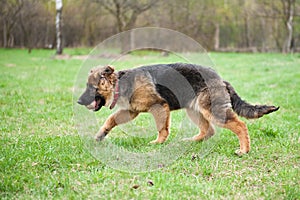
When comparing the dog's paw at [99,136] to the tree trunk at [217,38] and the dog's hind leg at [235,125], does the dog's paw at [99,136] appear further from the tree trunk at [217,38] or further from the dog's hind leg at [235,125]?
the tree trunk at [217,38]

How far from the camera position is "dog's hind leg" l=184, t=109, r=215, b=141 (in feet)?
18.0

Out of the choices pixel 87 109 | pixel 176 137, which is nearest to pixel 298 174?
pixel 176 137

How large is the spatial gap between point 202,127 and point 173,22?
27.3 meters

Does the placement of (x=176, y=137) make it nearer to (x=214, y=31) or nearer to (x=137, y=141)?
(x=137, y=141)

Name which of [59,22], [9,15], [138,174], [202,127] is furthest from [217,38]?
[138,174]

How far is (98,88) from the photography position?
16.2 ft

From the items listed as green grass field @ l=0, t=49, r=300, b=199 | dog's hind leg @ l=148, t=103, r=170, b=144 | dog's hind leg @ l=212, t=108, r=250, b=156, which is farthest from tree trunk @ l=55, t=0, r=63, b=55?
dog's hind leg @ l=212, t=108, r=250, b=156

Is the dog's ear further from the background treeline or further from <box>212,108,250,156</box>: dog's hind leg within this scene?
the background treeline

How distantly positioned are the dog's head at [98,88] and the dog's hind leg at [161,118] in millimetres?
653

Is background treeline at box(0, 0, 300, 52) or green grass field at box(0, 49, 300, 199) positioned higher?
background treeline at box(0, 0, 300, 52)

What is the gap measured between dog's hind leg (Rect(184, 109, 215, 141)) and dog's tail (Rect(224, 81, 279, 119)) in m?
0.57

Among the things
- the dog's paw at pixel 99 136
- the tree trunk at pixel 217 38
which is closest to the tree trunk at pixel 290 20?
the tree trunk at pixel 217 38

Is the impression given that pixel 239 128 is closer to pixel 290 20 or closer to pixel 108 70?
pixel 108 70

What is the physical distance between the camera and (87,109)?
16.9 feet
